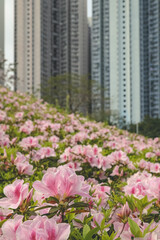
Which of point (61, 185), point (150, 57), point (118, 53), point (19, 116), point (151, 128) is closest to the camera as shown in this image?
point (61, 185)

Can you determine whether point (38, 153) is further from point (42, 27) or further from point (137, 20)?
point (42, 27)

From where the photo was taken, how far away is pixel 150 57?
5138 cm

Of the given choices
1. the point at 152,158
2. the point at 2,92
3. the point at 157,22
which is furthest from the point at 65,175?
the point at 157,22

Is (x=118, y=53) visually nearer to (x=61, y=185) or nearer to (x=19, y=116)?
(x=19, y=116)

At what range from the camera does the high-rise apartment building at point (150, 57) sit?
50375 mm

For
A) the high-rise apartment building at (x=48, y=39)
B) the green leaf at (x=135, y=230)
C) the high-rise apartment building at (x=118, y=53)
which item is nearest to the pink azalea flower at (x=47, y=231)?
the green leaf at (x=135, y=230)

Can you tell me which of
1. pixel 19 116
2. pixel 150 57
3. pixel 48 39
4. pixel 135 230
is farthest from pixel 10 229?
pixel 48 39

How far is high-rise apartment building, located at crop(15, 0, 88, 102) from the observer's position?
60969 millimetres

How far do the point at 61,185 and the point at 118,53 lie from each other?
182 ft

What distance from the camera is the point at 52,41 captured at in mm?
64125

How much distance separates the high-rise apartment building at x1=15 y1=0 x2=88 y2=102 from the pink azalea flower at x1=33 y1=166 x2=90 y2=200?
58987 millimetres

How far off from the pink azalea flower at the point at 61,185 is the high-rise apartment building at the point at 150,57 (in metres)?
50.6

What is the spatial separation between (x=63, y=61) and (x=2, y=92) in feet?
192

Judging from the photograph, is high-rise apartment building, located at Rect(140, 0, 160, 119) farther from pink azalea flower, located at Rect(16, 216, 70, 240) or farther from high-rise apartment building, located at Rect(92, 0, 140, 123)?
pink azalea flower, located at Rect(16, 216, 70, 240)
